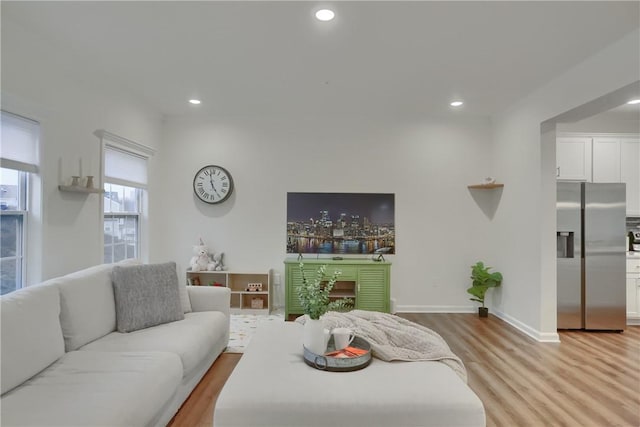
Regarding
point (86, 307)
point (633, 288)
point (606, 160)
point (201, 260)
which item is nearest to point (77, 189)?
point (86, 307)

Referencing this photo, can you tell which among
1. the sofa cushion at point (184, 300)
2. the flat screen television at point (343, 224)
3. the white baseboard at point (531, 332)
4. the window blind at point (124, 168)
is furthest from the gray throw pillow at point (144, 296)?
the white baseboard at point (531, 332)

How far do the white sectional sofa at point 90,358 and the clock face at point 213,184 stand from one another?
84.9 inches

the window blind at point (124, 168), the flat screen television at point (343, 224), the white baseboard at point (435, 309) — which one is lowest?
the white baseboard at point (435, 309)

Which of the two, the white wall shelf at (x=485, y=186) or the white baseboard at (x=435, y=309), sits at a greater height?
the white wall shelf at (x=485, y=186)

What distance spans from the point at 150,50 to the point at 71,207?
1.53m

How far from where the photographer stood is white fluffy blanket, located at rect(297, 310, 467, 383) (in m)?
2.17

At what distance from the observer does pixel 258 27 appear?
2.65 meters

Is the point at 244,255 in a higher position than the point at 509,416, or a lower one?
higher

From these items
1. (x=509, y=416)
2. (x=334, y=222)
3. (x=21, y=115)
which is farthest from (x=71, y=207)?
(x=509, y=416)

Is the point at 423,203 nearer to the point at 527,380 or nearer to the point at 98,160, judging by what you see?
the point at 527,380

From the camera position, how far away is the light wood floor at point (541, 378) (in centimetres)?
236

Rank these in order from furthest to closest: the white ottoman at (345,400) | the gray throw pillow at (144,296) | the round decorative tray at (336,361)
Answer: the gray throw pillow at (144,296) → the round decorative tray at (336,361) → the white ottoman at (345,400)

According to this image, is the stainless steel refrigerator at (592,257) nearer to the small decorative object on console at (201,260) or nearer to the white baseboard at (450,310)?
the white baseboard at (450,310)

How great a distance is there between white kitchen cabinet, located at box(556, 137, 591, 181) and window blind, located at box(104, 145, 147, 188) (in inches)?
206
